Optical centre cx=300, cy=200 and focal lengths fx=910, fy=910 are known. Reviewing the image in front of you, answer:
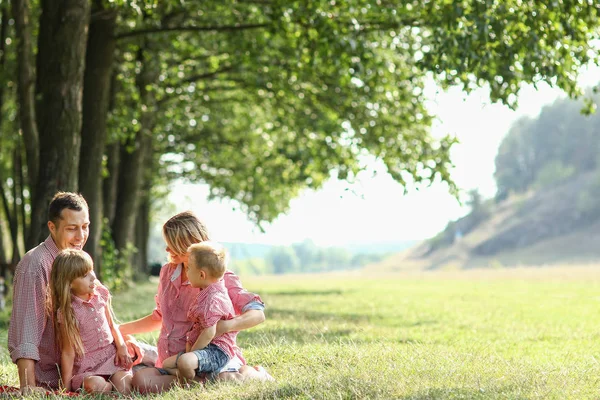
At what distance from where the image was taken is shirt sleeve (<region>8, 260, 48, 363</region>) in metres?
7.29

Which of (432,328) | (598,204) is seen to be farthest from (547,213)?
(432,328)

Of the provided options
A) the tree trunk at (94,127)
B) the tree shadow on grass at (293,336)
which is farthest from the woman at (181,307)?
the tree trunk at (94,127)

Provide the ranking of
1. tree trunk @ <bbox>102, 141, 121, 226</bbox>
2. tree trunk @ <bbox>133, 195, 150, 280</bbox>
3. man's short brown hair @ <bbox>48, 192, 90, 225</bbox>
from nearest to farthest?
1. man's short brown hair @ <bbox>48, 192, 90, 225</bbox>
2. tree trunk @ <bbox>102, 141, 121, 226</bbox>
3. tree trunk @ <bbox>133, 195, 150, 280</bbox>

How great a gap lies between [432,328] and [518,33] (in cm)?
459

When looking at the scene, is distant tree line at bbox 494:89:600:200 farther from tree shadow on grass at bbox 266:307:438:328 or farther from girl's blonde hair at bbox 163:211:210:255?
girl's blonde hair at bbox 163:211:210:255

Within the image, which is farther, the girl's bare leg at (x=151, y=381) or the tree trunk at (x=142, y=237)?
the tree trunk at (x=142, y=237)

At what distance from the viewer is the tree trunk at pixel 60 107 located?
528 inches

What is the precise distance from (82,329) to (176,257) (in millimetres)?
955

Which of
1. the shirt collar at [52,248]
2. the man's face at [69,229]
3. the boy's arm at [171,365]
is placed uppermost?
the man's face at [69,229]

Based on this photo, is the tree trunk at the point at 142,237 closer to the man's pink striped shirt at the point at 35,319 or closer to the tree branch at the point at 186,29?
the tree branch at the point at 186,29

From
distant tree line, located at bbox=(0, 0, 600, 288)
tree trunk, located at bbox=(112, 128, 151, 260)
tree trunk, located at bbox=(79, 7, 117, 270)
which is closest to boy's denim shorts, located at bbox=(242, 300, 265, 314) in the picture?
distant tree line, located at bbox=(0, 0, 600, 288)

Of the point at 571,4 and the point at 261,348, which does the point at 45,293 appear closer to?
the point at 261,348

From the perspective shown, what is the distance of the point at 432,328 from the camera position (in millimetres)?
13984

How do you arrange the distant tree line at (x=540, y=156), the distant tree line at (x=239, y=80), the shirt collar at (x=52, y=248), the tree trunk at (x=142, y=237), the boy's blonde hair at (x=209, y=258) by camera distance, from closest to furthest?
the boy's blonde hair at (x=209, y=258) → the shirt collar at (x=52, y=248) → the distant tree line at (x=239, y=80) → the tree trunk at (x=142, y=237) → the distant tree line at (x=540, y=156)
